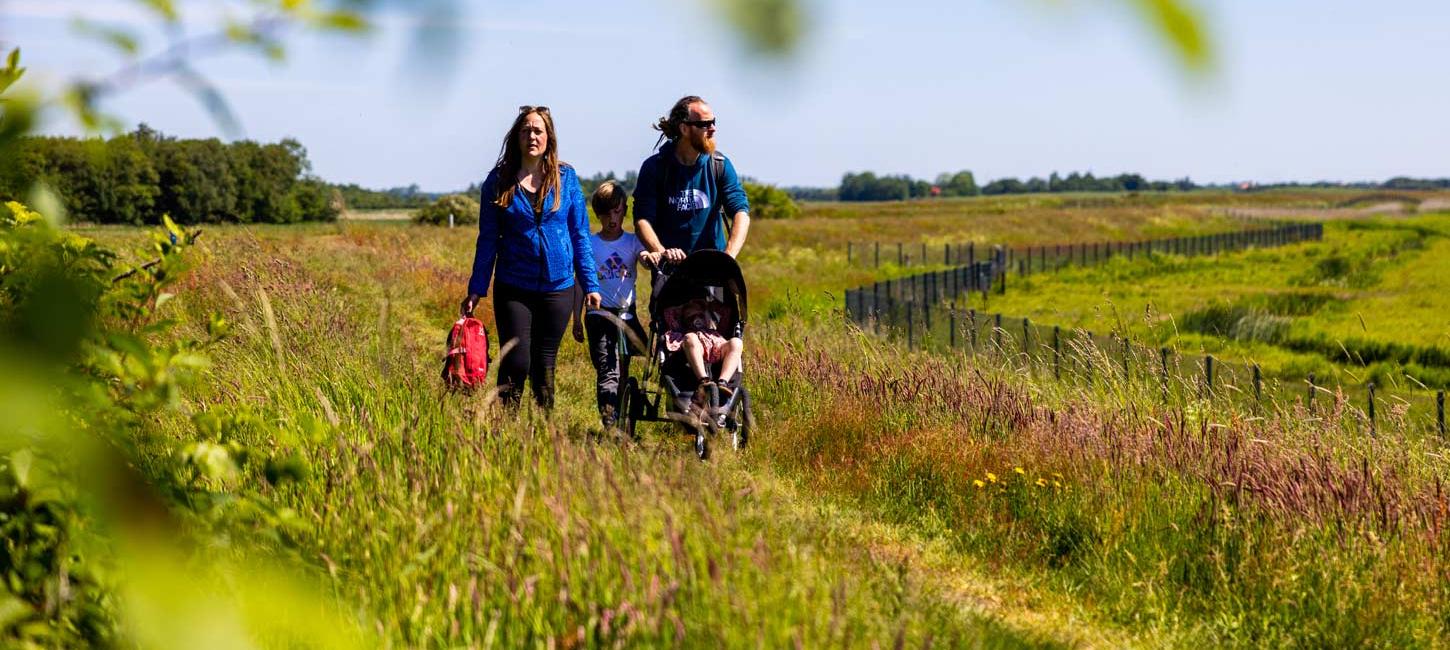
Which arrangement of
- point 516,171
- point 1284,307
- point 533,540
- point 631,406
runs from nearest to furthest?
point 533,540 < point 516,171 < point 631,406 < point 1284,307

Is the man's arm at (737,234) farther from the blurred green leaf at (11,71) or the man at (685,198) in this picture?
the blurred green leaf at (11,71)

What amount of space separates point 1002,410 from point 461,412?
135 inches

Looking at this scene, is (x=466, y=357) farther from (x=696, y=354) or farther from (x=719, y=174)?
(x=719, y=174)

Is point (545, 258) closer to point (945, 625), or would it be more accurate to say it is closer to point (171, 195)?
point (945, 625)

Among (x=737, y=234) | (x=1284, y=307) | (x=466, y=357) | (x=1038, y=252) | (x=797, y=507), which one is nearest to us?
(x=466, y=357)

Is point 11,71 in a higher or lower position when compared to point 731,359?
higher

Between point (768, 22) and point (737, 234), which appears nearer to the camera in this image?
point (768, 22)

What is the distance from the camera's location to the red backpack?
18.5 ft

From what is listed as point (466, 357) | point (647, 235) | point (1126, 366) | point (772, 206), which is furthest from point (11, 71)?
point (772, 206)

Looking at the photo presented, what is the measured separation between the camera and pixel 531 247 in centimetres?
638

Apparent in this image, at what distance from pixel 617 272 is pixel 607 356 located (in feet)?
1.57

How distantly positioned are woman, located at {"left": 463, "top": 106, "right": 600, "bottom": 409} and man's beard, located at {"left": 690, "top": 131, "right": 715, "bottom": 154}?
2.07 feet

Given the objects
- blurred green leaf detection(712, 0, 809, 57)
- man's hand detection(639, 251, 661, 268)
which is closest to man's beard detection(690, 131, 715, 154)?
man's hand detection(639, 251, 661, 268)

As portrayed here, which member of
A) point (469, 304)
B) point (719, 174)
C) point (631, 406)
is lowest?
point (631, 406)
